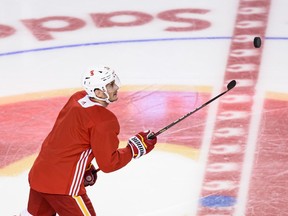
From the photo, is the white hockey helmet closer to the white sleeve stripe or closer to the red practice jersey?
the red practice jersey

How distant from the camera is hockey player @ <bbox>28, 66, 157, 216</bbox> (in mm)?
3955

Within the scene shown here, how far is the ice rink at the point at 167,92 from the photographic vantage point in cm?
483

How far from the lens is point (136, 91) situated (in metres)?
6.04

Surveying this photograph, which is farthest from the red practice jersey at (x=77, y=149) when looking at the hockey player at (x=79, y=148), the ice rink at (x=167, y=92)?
the ice rink at (x=167, y=92)

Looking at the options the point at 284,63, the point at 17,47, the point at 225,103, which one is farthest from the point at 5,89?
the point at 284,63

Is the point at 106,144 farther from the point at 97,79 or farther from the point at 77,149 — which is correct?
the point at 97,79

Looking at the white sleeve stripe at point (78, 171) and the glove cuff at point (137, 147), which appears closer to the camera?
the white sleeve stripe at point (78, 171)

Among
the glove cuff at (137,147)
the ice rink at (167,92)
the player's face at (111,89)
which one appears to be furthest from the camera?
the ice rink at (167,92)

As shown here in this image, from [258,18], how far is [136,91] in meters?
1.59

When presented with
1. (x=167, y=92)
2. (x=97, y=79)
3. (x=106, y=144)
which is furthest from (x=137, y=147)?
(x=167, y=92)

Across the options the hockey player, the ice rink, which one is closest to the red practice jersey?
the hockey player

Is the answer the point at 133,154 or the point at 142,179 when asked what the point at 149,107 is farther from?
the point at 133,154

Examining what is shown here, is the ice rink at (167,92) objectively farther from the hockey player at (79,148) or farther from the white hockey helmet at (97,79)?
the white hockey helmet at (97,79)

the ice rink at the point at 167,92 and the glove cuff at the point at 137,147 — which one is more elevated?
the glove cuff at the point at 137,147
